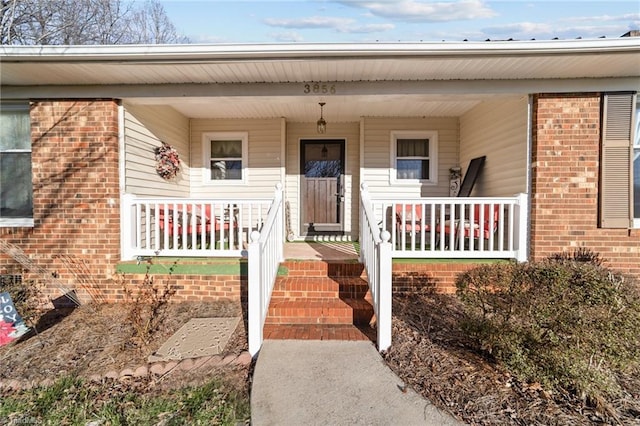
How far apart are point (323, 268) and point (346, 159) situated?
305cm

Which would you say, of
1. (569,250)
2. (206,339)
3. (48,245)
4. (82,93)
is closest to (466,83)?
(569,250)

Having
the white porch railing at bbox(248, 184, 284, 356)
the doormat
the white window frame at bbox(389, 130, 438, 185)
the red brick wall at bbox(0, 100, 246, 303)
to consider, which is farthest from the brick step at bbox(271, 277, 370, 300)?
the white window frame at bbox(389, 130, 438, 185)

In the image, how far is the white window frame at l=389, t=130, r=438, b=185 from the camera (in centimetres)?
664

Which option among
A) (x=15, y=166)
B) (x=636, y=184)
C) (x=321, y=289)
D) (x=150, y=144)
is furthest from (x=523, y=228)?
(x=15, y=166)

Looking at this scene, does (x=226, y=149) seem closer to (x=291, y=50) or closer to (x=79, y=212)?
(x=79, y=212)

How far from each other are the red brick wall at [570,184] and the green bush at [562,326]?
1568 mm

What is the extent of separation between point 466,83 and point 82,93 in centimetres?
498

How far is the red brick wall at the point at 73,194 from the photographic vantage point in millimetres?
4570

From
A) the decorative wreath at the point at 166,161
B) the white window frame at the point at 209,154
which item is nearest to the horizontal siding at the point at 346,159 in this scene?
the white window frame at the point at 209,154

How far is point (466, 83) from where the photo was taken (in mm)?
4449

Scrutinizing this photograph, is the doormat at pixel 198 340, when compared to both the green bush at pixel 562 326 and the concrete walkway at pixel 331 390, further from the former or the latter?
the green bush at pixel 562 326

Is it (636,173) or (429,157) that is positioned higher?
(429,157)

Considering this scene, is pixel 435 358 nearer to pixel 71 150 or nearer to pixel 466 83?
pixel 466 83

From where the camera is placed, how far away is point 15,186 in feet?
15.6
